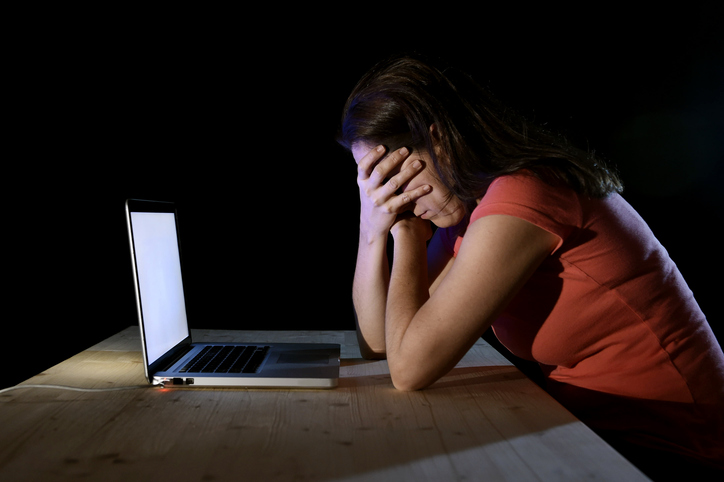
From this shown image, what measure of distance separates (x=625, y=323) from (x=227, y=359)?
76 cm

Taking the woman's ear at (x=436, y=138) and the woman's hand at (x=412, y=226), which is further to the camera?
the woman's hand at (x=412, y=226)

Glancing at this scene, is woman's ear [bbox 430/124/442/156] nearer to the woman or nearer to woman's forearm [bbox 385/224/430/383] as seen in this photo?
the woman

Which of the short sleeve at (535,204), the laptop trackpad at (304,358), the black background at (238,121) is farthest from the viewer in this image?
the black background at (238,121)

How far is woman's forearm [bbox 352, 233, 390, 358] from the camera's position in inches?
51.0

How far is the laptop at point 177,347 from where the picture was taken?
993 mm

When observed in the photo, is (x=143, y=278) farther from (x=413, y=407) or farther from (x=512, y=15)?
(x=512, y=15)

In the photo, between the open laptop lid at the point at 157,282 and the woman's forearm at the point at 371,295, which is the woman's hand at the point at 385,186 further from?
the open laptop lid at the point at 157,282

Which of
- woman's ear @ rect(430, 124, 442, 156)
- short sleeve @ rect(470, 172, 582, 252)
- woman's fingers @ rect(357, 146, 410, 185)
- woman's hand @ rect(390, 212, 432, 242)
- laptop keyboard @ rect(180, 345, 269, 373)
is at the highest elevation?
woman's ear @ rect(430, 124, 442, 156)

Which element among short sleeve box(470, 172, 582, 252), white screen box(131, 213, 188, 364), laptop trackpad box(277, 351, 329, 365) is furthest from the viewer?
laptop trackpad box(277, 351, 329, 365)

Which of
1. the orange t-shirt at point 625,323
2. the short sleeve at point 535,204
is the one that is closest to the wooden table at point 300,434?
the orange t-shirt at point 625,323

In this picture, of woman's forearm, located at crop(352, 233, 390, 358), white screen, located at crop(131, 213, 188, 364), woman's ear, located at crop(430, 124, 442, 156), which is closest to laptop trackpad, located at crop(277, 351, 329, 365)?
woman's forearm, located at crop(352, 233, 390, 358)

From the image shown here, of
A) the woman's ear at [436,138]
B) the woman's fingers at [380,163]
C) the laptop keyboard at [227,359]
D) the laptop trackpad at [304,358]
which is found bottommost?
the laptop trackpad at [304,358]

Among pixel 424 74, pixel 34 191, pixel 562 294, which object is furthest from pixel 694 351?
pixel 34 191

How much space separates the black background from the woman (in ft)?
3.28
